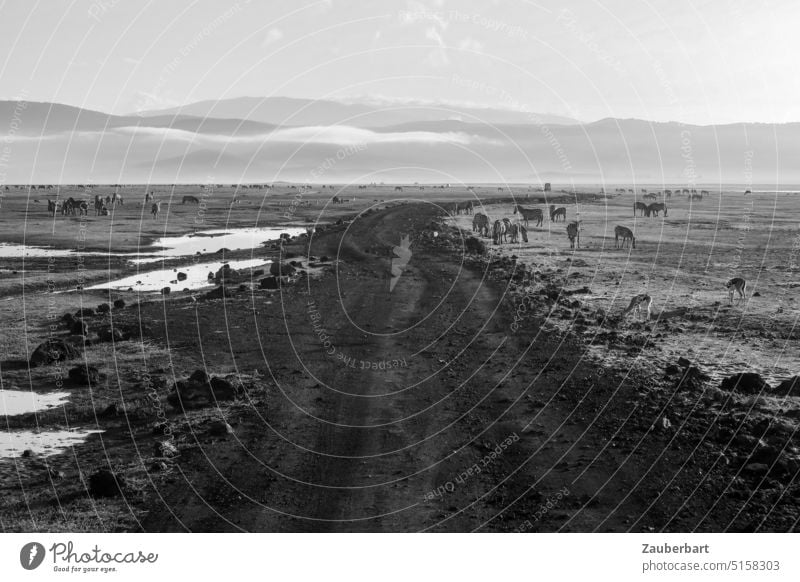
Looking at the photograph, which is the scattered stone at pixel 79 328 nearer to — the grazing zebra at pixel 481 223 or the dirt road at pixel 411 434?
the dirt road at pixel 411 434

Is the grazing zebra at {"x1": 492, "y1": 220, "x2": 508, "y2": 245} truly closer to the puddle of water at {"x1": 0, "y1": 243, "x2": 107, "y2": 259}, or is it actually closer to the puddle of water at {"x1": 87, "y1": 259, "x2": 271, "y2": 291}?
the puddle of water at {"x1": 87, "y1": 259, "x2": 271, "y2": 291}

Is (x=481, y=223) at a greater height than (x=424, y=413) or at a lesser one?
greater

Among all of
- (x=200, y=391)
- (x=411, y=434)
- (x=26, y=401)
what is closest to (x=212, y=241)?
(x=26, y=401)

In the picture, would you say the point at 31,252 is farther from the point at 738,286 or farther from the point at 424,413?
the point at 738,286

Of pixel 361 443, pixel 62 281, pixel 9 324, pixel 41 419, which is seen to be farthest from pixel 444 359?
pixel 62 281
